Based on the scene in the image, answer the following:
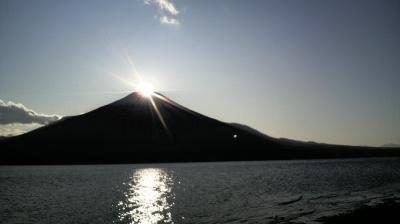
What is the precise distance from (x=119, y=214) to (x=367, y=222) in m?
23.5

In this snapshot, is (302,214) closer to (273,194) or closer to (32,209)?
(273,194)

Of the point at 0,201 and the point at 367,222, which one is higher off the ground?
the point at 0,201

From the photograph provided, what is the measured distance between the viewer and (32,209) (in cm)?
4400

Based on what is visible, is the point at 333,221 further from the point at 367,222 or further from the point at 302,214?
the point at 302,214

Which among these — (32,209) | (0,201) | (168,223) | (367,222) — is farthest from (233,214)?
(0,201)

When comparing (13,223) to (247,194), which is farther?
(247,194)

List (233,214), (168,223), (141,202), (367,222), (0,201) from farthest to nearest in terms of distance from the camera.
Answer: (0,201), (141,202), (233,214), (168,223), (367,222)

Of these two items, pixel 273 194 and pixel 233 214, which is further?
pixel 273 194

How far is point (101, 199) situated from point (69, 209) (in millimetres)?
8905

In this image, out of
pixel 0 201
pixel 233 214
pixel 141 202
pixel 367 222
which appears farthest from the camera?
pixel 0 201

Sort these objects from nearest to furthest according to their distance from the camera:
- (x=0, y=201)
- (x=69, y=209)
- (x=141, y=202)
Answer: (x=69, y=209) < (x=141, y=202) < (x=0, y=201)

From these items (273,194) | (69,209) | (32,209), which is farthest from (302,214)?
(32,209)

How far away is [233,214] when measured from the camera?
36.9 metres

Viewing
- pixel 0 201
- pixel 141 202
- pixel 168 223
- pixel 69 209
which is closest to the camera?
pixel 168 223
